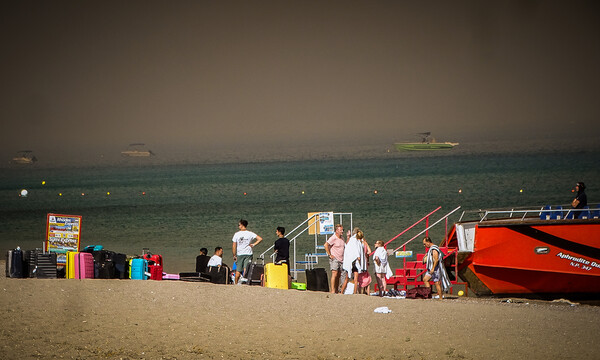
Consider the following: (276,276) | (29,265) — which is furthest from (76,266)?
(276,276)

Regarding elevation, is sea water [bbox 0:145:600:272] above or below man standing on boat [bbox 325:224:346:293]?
above

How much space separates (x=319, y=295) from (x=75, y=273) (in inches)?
177

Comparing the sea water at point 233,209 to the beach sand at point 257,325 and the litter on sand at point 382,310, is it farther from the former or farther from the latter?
the litter on sand at point 382,310

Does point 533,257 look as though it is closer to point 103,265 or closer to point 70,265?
point 103,265

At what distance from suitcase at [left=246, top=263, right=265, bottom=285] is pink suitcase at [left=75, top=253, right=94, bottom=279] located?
3.08 metres

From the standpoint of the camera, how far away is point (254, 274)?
16516 mm

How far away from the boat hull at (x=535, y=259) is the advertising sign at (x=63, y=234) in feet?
25.7

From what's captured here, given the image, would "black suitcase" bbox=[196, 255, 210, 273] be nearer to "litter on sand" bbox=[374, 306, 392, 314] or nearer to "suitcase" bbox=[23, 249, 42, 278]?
"suitcase" bbox=[23, 249, 42, 278]

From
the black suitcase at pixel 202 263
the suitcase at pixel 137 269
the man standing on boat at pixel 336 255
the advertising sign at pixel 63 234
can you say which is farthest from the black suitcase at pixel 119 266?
the man standing on boat at pixel 336 255

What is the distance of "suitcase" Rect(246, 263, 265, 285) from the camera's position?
54.0ft

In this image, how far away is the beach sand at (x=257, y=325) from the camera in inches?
443

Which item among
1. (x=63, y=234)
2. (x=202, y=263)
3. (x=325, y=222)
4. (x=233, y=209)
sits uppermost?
(x=233, y=209)

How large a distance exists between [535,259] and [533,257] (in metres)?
0.06

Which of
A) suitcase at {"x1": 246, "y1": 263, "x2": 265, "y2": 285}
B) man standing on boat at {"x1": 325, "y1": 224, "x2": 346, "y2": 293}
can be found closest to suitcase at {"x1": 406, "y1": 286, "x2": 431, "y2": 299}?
A: man standing on boat at {"x1": 325, "y1": 224, "x2": 346, "y2": 293}
